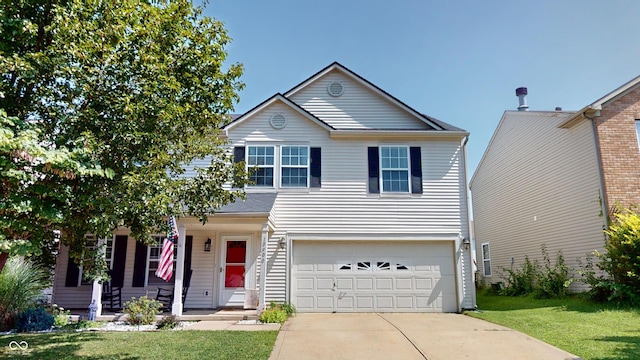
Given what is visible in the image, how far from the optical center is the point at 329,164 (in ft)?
44.1

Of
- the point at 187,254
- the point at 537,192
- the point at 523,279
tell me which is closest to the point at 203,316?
the point at 187,254

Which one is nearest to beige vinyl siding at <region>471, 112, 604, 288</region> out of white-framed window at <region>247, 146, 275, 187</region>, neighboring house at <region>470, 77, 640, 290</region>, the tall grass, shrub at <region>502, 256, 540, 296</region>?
neighboring house at <region>470, 77, 640, 290</region>

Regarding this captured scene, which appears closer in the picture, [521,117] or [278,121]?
[278,121]

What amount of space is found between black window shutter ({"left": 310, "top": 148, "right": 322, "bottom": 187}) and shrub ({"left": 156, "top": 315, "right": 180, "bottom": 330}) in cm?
568

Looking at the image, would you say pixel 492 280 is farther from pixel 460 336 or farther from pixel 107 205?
pixel 107 205

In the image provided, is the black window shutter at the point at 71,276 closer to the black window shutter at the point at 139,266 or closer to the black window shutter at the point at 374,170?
the black window shutter at the point at 139,266

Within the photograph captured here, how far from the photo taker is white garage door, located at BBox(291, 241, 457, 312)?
1259 cm

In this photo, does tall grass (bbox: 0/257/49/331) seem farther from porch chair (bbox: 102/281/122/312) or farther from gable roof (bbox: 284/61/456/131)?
gable roof (bbox: 284/61/456/131)

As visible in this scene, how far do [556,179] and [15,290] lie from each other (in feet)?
54.7

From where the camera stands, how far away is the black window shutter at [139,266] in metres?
12.7

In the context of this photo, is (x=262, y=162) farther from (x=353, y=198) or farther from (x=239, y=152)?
(x=353, y=198)

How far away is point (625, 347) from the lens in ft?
23.3

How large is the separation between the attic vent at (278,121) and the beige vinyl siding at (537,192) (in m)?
9.68

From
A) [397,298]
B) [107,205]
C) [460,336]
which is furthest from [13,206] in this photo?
[397,298]
